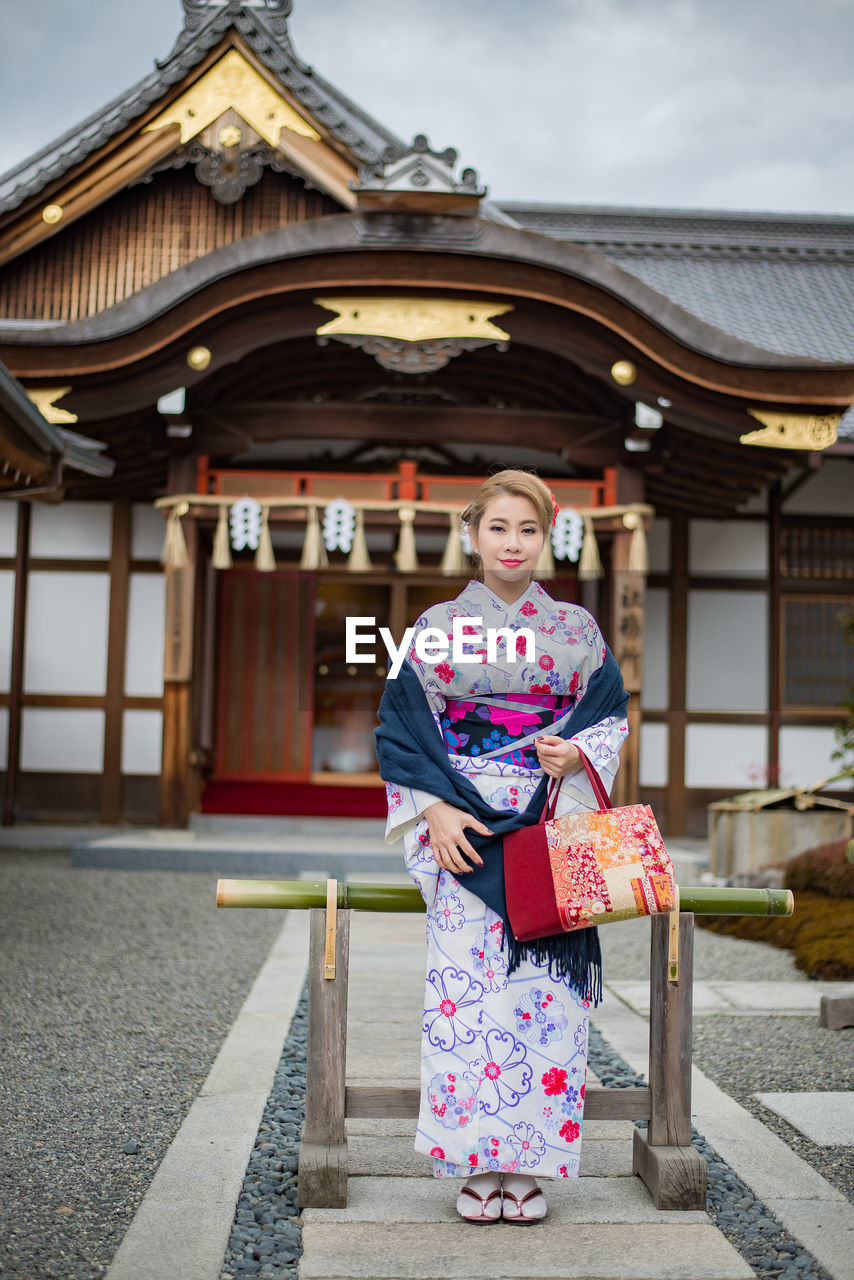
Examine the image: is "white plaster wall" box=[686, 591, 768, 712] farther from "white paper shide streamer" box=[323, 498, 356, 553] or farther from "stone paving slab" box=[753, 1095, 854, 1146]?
"stone paving slab" box=[753, 1095, 854, 1146]

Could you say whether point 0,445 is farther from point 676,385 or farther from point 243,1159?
point 676,385

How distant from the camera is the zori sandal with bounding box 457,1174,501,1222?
92.0 inches

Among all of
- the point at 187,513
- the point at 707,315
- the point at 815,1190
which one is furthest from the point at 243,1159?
the point at 707,315

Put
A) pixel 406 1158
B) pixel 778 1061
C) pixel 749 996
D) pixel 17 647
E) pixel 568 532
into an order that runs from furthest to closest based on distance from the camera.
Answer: pixel 17 647 < pixel 568 532 < pixel 749 996 < pixel 778 1061 < pixel 406 1158

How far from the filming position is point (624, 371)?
729 cm

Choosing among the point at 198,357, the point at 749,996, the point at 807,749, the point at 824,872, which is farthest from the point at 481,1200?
the point at 807,749

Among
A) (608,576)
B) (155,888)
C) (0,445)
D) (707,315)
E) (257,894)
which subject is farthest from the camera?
(707,315)

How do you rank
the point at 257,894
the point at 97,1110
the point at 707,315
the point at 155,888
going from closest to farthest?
the point at 257,894 → the point at 97,1110 → the point at 155,888 → the point at 707,315

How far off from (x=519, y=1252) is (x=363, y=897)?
796 mm

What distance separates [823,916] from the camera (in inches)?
207

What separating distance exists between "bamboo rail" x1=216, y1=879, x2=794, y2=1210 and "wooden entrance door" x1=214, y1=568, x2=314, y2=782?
7.80 m

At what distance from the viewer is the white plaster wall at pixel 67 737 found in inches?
366

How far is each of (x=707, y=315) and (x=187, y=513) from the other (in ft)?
20.8

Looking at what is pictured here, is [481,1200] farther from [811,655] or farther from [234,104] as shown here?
[234,104]
